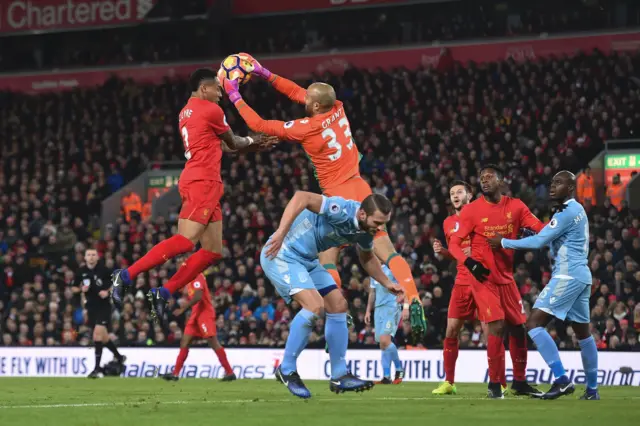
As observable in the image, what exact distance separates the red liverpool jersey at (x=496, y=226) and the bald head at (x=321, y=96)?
207cm

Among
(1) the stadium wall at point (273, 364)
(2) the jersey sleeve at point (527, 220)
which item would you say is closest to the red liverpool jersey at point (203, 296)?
(1) the stadium wall at point (273, 364)

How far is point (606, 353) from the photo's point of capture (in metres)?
18.8

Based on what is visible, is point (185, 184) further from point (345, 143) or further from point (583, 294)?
point (583, 294)

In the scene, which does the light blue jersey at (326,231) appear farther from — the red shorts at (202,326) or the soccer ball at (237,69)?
the red shorts at (202,326)

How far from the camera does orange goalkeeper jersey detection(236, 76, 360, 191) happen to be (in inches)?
498

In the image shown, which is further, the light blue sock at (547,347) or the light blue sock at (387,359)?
the light blue sock at (387,359)

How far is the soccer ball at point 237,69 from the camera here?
538 inches

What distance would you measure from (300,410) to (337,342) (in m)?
1.51

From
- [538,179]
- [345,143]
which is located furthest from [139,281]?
[345,143]

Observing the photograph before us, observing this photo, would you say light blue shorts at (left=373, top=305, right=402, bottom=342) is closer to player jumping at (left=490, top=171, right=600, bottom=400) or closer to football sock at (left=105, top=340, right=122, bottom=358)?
player jumping at (left=490, top=171, right=600, bottom=400)

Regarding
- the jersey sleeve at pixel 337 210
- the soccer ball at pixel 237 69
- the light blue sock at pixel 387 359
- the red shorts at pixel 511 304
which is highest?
the soccer ball at pixel 237 69

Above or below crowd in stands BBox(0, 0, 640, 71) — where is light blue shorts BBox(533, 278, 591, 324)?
below

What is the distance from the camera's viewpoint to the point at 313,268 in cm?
1134

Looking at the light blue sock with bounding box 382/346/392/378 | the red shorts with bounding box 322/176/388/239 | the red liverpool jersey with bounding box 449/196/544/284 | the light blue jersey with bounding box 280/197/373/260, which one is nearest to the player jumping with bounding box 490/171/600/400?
the red liverpool jersey with bounding box 449/196/544/284
